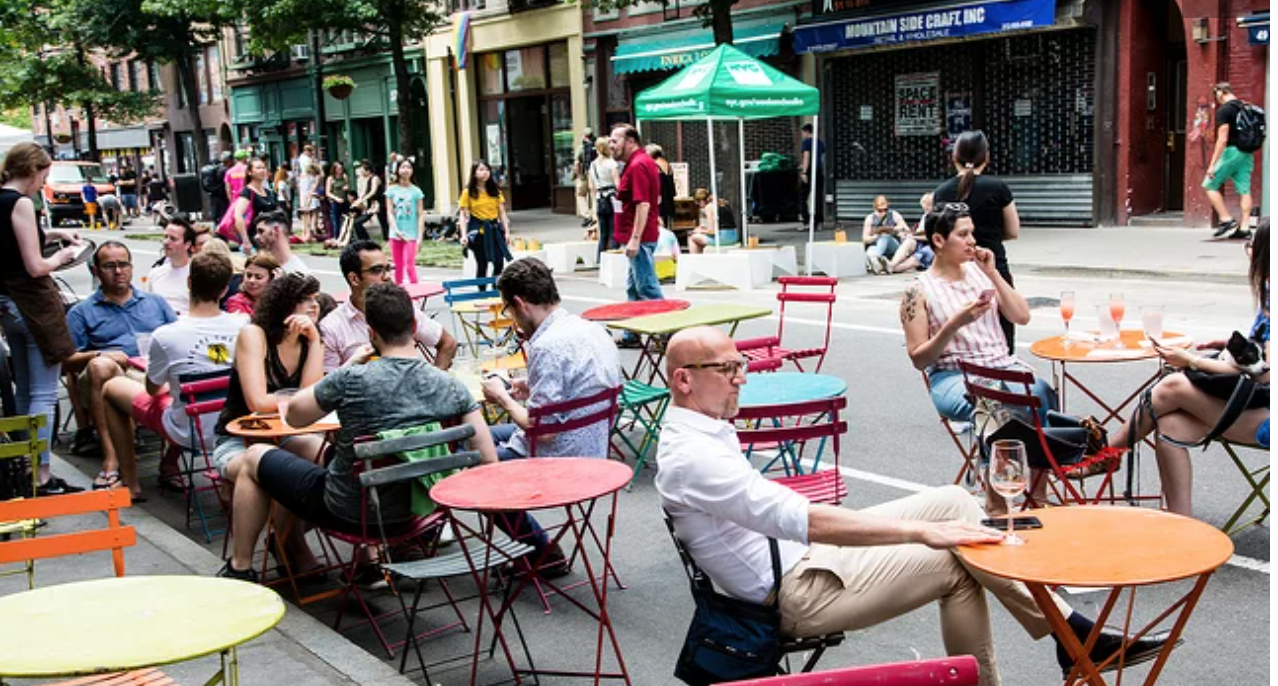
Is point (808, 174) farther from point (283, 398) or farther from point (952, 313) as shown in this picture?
point (283, 398)

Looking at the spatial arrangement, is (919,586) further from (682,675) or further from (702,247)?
(702,247)

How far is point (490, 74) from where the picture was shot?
3447cm

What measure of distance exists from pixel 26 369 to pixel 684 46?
20516mm

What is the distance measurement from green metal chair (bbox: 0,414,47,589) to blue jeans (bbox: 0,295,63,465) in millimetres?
1034

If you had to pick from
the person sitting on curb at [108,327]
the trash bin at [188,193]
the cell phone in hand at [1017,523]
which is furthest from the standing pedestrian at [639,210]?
the trash bin at [188,193]

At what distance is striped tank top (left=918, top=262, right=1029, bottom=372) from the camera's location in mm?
6223

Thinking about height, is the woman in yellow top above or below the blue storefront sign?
below

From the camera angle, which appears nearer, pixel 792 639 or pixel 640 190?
pixel 792 639

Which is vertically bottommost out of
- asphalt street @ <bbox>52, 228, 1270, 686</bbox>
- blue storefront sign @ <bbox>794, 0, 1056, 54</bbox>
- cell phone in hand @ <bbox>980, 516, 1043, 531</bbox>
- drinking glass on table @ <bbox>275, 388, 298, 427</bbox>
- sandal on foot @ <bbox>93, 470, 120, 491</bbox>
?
asphalt street @ <bbox>52, 228, 1270, 686</bbox>

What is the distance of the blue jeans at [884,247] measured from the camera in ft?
56.4

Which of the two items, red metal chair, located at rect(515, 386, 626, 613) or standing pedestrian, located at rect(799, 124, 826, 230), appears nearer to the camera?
red metal chair, located at rect(515, 386, 626, 613)

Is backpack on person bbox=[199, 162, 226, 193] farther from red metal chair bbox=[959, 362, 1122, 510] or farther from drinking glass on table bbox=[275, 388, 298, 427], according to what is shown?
red metal chair bbox=[959, 362, 1122, 510]

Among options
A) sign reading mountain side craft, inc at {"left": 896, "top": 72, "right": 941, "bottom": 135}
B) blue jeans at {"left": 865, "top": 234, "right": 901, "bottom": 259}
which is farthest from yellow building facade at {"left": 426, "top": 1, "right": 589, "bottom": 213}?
blue jeans at {"left": 865, "top": 234, "right": 901, "bottom": 259}

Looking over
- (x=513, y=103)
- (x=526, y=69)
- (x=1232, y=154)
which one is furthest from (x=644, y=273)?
(x=513, y=103)
